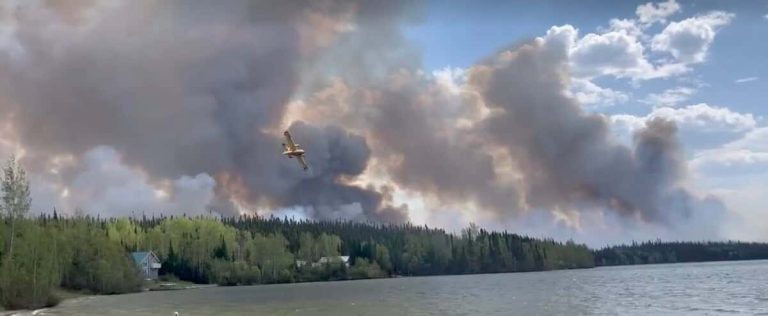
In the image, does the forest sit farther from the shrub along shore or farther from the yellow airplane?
the yellow airplane

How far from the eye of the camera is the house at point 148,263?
157 meters

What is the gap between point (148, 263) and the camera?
160m

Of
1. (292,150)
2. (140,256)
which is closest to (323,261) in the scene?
(140,256)

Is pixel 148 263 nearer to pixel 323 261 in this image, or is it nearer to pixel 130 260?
pixel 130 260

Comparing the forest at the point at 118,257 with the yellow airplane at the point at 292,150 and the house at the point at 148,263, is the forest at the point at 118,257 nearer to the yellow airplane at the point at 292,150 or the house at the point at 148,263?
the house at the point at 148,263

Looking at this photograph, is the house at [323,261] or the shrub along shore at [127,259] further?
the house at [323,261]

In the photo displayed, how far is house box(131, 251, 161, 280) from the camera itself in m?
157

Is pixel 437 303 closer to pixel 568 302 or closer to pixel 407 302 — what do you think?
pixel 407 302

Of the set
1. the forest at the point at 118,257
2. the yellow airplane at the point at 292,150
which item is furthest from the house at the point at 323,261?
the yellow airplane at the point at 292,150

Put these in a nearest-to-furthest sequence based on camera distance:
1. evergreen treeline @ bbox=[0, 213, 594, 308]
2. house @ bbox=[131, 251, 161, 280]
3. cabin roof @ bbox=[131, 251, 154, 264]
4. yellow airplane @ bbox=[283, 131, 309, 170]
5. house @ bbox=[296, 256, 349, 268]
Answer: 1. yellow airplane @ bbox=[283, 131, 309, 170]
2. evergreen treeline @ bbox=[0, 213, 594, 308]
3. house @ bbox=[131, 251, 161, 280]
4. cabin roof @ bbox=[131, 251, 154, 264]
5. house @ bbox=[296, 256, 349, 268]

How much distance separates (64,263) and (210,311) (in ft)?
173

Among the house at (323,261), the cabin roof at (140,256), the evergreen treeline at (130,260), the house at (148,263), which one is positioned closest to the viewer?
the evergreen treeline at (130,260)

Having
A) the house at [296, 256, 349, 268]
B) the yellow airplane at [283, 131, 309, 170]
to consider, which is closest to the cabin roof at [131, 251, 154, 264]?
the house at [296, 256, 349, 268]

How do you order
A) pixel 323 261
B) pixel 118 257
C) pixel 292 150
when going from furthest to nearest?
pixel 323 261 < pixel 118 257 < pixel 292 150
